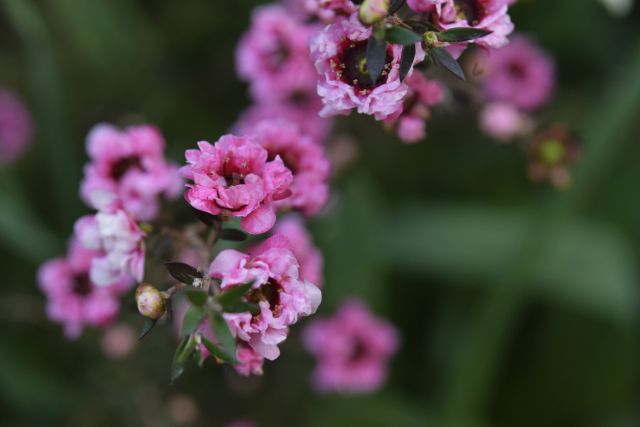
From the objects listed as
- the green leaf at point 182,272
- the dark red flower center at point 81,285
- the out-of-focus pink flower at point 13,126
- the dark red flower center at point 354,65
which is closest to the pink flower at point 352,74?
the dark red flower center at point 354,65

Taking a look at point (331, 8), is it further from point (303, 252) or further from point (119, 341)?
point (119, 341)

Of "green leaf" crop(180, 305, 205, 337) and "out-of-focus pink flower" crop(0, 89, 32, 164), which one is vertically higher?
"green leaf" crop(180, 305, 205, 337)

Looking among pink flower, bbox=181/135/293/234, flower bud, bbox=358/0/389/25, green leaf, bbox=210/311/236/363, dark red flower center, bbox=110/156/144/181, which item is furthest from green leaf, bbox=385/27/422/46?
dark red flower center, bbox=110/156/144/181

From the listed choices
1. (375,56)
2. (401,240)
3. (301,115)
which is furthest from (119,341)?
(375,56)

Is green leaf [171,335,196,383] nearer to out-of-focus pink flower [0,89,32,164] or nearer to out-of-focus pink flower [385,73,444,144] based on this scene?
out-of-focus pink flower [385,73,444,144]

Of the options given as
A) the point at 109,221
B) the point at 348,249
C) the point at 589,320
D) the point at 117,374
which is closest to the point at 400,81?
the point at 109,221
